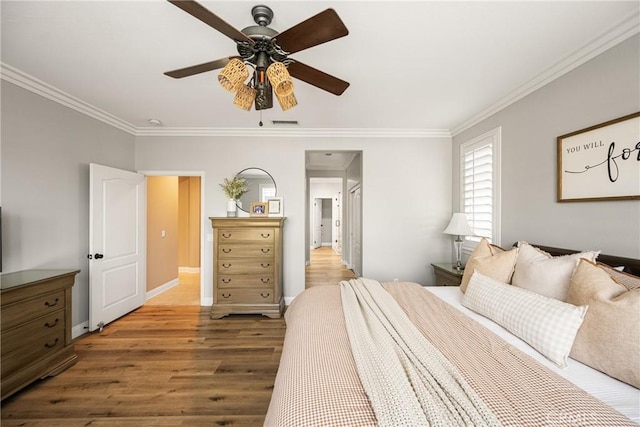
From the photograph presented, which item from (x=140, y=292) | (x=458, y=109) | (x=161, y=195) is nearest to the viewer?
(x=458, y=109)

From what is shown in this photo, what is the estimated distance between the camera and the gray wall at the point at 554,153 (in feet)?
5.63

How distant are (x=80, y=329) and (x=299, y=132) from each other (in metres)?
3.59

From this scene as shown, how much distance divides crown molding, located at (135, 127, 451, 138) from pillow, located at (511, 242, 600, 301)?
251 cm

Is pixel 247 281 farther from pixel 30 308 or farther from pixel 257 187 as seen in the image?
pixel 30 308

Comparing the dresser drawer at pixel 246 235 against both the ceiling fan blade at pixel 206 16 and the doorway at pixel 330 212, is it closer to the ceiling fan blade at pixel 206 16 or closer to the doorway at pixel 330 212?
the doorway at pixel 330 212

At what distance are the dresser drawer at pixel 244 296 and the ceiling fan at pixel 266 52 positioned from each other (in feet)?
8.36

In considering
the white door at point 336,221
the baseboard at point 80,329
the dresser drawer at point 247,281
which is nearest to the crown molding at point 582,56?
the dresser drawer at point 247,281

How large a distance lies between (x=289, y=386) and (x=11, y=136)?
10.7 feet

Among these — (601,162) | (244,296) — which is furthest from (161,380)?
(601,162)

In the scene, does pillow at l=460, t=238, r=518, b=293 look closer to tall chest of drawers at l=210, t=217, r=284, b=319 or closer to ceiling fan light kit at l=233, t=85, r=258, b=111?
ceiling fan light kit at l=233, t=85, r=258, b=111

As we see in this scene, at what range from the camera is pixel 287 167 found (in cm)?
397

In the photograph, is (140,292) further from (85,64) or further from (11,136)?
(85,64)

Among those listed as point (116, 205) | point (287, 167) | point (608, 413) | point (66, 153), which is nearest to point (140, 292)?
point (116, 205)

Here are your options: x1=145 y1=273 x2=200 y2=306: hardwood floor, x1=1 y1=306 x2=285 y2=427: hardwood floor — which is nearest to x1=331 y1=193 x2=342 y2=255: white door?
x1=145 y1=273 x2=200 y2=306: hardwood floor
